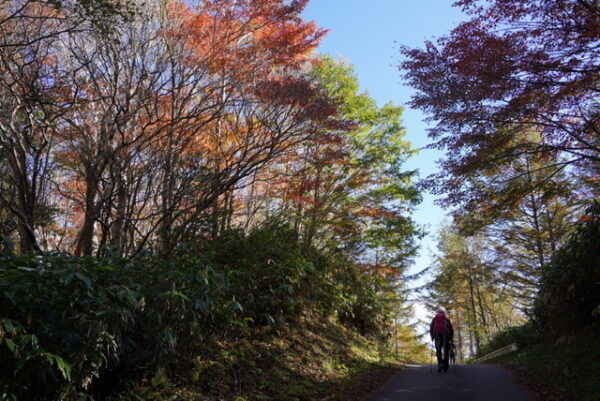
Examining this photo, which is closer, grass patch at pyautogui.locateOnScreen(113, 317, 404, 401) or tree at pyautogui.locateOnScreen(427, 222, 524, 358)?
grass patch at pyautogui.locateOnScreen(113, 317, 404, 401)

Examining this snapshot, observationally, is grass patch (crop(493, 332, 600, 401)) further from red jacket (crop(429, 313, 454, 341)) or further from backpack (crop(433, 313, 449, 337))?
backpack (crop(433, 313, 449, 337))

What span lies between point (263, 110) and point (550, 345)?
8906 mm

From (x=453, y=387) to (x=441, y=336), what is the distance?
2.16m

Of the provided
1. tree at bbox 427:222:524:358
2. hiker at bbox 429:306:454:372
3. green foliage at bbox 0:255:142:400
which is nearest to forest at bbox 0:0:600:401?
green foliage at bbox 0:255:142:400

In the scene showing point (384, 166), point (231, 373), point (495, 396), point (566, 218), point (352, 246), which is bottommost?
point (495, 396)

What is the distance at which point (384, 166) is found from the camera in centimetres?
1405

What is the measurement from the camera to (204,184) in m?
8.42

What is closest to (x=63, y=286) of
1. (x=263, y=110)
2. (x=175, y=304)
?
(x=175, y=304)

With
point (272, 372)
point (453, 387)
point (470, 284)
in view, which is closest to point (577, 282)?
point (453, 387)

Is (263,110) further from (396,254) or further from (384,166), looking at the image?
(396,254)

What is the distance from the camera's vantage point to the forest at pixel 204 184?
4.34 m

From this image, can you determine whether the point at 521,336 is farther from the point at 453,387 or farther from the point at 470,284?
the point at 470,284

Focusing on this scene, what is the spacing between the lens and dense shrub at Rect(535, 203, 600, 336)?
25.1 feet

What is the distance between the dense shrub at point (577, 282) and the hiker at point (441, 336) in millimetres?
2302
